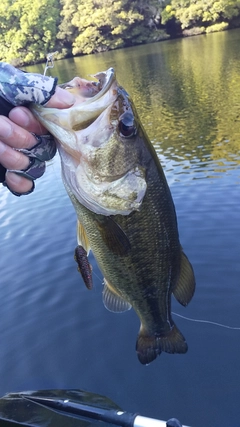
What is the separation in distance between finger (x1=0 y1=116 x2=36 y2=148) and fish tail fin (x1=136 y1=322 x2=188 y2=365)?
5.39ft

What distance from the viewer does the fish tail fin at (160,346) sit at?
2758mm

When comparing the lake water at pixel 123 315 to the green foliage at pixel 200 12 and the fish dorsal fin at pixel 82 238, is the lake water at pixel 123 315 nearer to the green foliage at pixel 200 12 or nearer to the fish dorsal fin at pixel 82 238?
the fish dorsal fin at pixel 82 238

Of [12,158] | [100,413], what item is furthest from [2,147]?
[100,413]

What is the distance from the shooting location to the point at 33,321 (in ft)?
17.6

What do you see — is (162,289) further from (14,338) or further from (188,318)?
(14,338)

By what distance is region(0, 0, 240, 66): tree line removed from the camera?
1951 inches

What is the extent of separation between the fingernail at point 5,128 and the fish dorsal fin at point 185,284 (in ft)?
4.48

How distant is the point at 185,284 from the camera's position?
2.58 meters

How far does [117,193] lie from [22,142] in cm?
57

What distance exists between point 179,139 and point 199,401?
1024cm

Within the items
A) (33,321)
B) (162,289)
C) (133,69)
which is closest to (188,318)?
(33,321)

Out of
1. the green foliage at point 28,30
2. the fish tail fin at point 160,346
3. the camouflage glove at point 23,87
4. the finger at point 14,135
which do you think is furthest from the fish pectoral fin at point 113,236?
the green foliage at point 28,30

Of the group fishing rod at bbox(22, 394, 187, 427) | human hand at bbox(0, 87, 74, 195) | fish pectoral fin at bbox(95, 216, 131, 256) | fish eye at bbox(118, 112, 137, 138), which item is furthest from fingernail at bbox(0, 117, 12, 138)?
fishing rod at bbox(22, 394, 187, 427)

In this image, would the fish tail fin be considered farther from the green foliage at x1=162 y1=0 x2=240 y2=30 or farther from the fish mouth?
the green foliage at x1=162 y1=0 x2=240 y2=30
